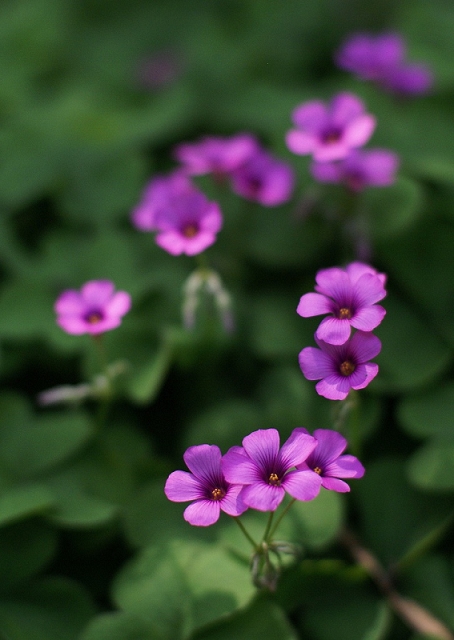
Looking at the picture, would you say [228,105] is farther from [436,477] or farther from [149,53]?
[436,477]

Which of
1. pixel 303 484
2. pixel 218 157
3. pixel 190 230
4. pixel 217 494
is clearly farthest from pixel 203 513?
pixel 218 157

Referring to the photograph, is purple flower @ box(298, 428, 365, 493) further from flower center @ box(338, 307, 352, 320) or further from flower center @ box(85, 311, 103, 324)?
flower center @ box(85, 311, 103, 324)

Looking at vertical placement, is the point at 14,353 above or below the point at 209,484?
below

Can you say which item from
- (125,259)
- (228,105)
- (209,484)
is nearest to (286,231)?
(125,259)

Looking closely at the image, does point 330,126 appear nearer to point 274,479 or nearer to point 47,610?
point 274,479

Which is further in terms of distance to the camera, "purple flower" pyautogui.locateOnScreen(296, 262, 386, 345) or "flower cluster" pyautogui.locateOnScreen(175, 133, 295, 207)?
"flower cluster" pyautogui.locateOnScreen(175, 133, 295, 207)

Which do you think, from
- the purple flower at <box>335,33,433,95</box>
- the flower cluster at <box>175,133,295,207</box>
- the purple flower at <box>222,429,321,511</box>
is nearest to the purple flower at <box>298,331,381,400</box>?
the purple flower at <box>222,429,321,511</box>

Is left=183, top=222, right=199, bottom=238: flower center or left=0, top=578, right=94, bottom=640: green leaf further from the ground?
left=183, top=222, right=199, bottom=238: flower center

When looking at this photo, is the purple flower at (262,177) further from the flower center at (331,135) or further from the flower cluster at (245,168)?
the flower center at (331,135)
